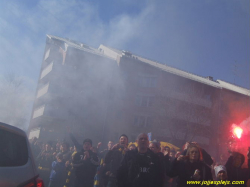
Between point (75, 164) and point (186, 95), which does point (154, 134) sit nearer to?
point (186, 95)

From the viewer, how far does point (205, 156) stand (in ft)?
11.9

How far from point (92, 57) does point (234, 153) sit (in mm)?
15971

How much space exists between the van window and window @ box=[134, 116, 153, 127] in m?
19.2

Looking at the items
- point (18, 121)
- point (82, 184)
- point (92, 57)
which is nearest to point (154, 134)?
point (92, 57)

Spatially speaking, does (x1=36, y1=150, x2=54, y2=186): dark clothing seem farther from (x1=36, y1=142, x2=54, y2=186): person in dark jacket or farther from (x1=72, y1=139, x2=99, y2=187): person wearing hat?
(x1=72, y1=139, x2=99, y2=187): person wearing hat

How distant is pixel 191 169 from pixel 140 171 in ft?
2.11

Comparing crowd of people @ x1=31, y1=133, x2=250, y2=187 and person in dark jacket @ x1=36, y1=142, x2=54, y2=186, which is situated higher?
crowd of people @ x1=31, y1=133, x2=250, y2=187

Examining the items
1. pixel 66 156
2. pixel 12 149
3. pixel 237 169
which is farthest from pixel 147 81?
pixel 12 149

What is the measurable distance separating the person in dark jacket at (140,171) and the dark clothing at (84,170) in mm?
1874

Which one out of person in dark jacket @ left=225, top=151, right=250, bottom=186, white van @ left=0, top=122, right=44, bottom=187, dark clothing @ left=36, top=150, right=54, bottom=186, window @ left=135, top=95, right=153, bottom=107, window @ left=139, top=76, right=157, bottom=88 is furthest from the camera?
window @ left=139, top=76, right=157, bottom=88

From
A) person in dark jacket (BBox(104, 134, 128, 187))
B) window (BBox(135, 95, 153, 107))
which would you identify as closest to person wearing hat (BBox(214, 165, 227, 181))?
person in dark jacket (BBox(104, 134, 128, 187))

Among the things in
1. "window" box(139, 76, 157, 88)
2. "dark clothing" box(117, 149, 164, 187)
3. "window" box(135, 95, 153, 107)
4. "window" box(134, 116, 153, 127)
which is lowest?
"dark clothing" box(117, 149, 164, 187)

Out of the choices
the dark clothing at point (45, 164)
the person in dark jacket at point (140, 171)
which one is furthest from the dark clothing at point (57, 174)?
the person in dark jacket at point (140, 171)

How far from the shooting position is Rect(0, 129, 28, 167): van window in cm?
225
